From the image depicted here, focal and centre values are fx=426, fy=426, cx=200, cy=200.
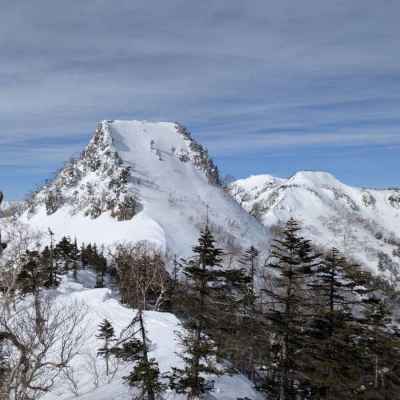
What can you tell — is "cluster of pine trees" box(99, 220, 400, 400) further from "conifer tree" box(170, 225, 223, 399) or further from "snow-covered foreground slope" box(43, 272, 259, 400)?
"snow-covered foreground slope" box(43, 272, 259, 400)

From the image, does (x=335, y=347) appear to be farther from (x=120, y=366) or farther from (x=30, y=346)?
(x=120, y=366)

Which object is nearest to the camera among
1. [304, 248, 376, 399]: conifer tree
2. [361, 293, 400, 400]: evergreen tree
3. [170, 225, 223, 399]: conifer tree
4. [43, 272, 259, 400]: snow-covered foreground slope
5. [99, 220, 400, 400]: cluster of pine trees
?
[99, 220, 400, 400]: cluster of pine trees

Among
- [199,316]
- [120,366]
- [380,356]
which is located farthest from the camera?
[120,366]

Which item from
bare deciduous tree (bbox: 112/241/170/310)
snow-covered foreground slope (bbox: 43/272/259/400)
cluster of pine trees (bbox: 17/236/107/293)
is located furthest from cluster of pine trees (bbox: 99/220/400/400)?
cluster of pine trees (bbox: 17/236/107/293)

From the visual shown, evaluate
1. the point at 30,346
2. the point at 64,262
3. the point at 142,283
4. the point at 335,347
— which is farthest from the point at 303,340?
the point at 64,262

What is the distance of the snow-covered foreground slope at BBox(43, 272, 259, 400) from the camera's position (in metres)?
31.6

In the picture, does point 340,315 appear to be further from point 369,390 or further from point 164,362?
point 164,362

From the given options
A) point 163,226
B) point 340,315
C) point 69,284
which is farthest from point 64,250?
point 163,226

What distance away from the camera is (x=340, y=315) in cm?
2625

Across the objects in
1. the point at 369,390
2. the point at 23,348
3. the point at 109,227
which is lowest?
the point at 369,390

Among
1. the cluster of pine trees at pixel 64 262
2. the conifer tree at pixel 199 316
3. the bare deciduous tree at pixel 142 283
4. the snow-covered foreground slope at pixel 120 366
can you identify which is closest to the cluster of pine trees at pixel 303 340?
the conifer tree at pixel 199 316

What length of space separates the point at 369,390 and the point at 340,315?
4508 mm

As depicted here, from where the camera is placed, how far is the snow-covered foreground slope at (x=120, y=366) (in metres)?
31.6

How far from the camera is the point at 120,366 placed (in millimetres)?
39750
